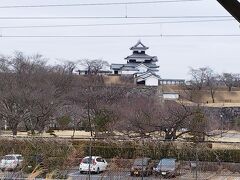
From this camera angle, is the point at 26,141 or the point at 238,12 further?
the point at 26,141

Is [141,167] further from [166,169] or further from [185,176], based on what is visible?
[185,176]

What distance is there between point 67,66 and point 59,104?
38.9 ft

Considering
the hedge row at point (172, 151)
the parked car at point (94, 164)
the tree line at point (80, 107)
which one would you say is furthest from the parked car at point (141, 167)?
the tree line at point (80, 107)

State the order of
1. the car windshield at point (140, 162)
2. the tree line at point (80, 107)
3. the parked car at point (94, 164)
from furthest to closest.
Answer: the tree line at point (80, 107) → the parked car at point (94, 164) → the car windshield at point (140, 162)

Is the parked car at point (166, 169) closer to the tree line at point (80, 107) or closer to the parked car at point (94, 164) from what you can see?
the parked car at point (94, 164)

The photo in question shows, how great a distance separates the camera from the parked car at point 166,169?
1061cm

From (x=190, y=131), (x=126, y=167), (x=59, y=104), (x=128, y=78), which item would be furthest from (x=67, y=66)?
(x=126, y=167)

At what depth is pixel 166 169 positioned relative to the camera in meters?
11.1

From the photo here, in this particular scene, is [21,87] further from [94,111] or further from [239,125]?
Answer: [239,125]

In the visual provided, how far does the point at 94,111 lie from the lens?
101 ft

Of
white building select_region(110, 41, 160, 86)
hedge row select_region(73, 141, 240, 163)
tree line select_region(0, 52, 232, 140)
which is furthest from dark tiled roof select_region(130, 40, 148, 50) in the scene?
hedge row select_region(73, 141, 240, 163)

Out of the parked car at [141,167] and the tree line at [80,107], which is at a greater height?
the tree line at [80,107]

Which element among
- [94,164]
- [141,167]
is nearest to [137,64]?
[94,164]

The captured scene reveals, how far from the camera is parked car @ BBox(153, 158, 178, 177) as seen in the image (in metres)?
10.6
